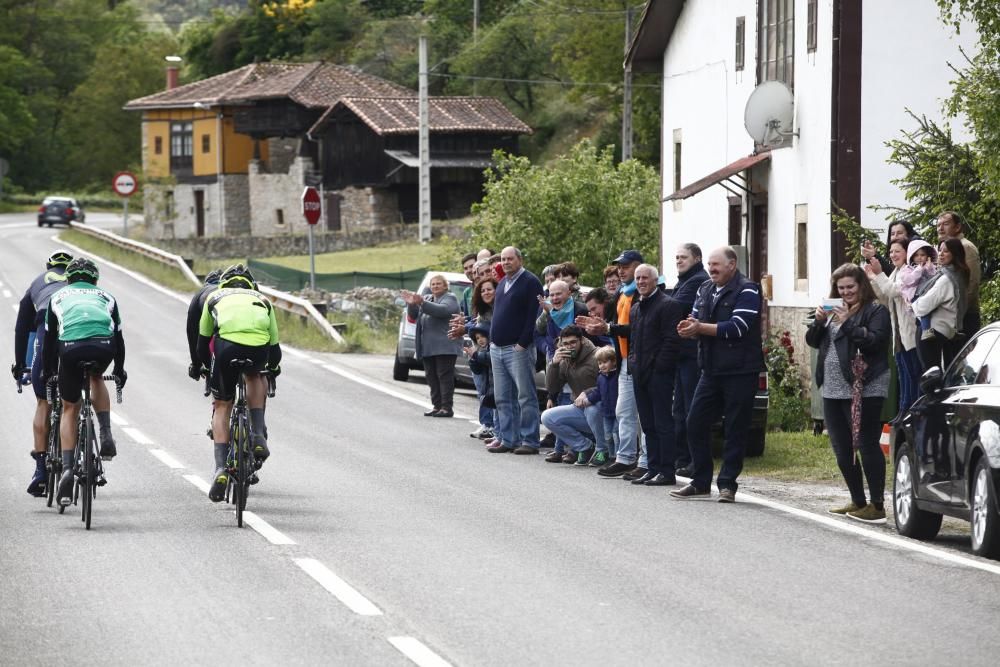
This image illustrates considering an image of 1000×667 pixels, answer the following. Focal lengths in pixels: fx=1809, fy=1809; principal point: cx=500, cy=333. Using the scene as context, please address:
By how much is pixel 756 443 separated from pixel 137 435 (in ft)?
21.6

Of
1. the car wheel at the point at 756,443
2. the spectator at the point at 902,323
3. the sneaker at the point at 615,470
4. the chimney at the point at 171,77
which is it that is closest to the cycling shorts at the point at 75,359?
the sneaker at the point at 615,470

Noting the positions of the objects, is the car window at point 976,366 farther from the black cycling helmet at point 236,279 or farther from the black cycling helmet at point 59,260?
the black cycling helmet at point 59,260

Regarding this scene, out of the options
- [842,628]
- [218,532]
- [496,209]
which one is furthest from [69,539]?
[496,209]

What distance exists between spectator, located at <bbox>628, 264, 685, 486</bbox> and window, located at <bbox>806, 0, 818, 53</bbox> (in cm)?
1072

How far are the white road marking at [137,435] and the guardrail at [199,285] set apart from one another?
40.7ft

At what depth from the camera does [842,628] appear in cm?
859

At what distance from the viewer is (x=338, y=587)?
32.0 feet

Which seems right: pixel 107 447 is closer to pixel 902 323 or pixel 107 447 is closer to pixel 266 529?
pixel 266 529

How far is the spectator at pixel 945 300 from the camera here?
14.8 meters

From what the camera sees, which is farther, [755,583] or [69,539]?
[69,539]

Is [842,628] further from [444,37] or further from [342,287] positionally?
[444,37]

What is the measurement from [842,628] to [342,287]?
33.1m

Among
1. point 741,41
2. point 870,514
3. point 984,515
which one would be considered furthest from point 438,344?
point 984,515

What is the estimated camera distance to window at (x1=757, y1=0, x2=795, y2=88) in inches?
1029
